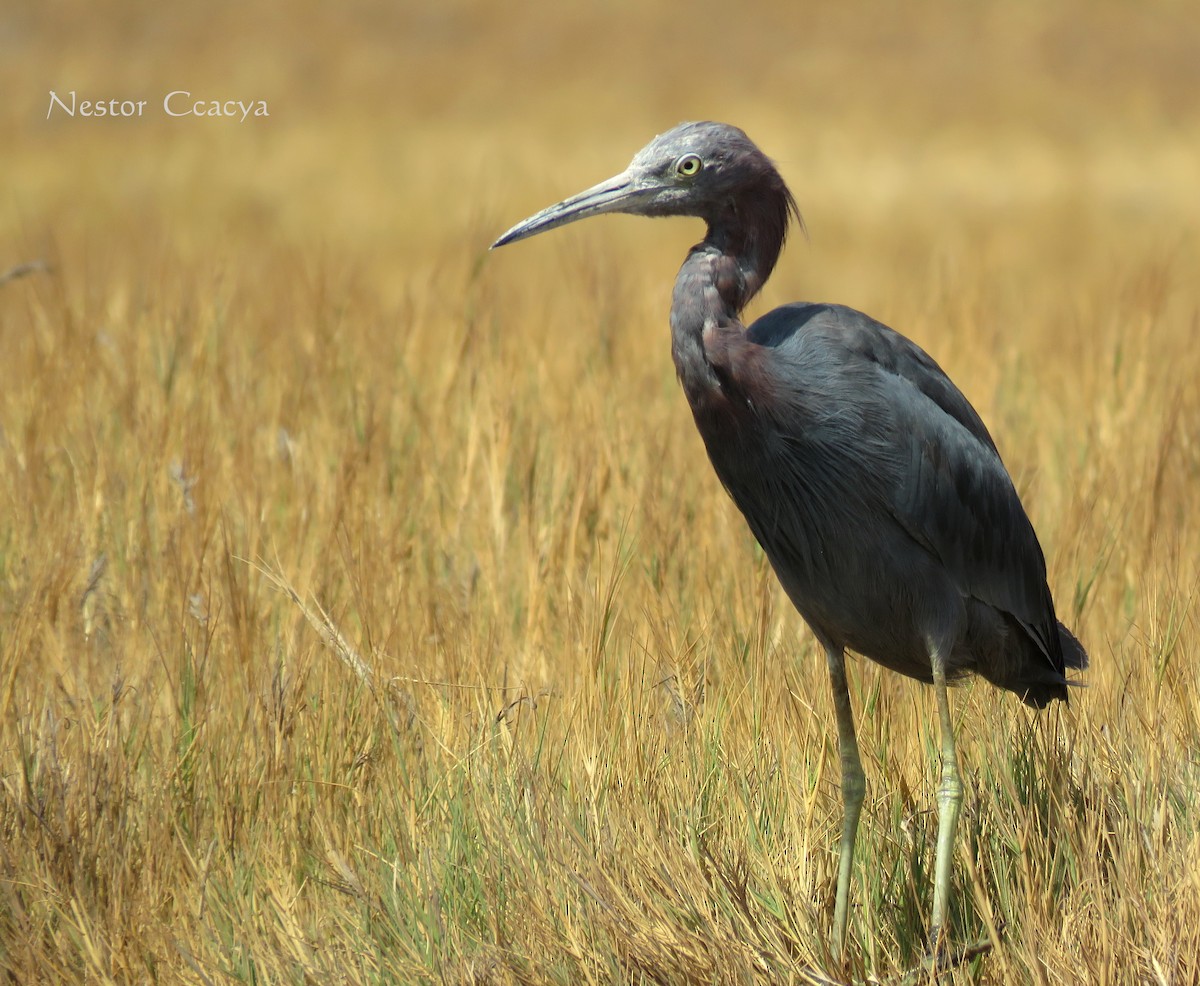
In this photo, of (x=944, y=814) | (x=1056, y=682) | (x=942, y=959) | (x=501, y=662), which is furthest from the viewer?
(x=501, y=662)

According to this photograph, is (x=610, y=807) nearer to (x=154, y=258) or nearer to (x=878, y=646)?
(x=878, y=646)

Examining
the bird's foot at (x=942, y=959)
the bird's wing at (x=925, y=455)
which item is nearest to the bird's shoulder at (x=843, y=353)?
the bird's wing at (x=925, y=455)

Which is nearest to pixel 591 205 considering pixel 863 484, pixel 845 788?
pixel 863 484

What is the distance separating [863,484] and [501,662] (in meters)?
0.84

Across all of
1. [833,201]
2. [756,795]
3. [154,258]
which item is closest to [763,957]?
[756,795]

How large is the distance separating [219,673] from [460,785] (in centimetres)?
66

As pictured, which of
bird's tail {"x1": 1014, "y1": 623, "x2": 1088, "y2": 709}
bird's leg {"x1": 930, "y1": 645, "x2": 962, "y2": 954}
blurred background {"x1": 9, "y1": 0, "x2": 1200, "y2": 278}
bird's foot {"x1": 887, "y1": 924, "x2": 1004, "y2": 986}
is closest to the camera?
bird's foot {"x1": 887, "y1": 924, "x2": 1004, "y2": 986}

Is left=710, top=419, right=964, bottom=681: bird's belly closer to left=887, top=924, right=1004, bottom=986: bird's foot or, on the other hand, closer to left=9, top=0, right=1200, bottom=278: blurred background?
left=887, top=924, right=1004, bottom=986: bird's foot

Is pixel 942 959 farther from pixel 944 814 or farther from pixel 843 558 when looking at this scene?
pixel 843 558

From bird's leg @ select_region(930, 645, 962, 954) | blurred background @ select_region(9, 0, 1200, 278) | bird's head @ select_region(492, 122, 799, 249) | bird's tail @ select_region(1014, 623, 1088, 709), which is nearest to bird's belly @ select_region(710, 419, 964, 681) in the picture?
bird's leg @ select_region(930, 645, 962, 954)

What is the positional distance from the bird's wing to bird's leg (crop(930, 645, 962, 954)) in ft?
0.86

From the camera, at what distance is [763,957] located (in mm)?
2086

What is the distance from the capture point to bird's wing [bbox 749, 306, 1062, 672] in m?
2.47

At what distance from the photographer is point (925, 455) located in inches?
101
